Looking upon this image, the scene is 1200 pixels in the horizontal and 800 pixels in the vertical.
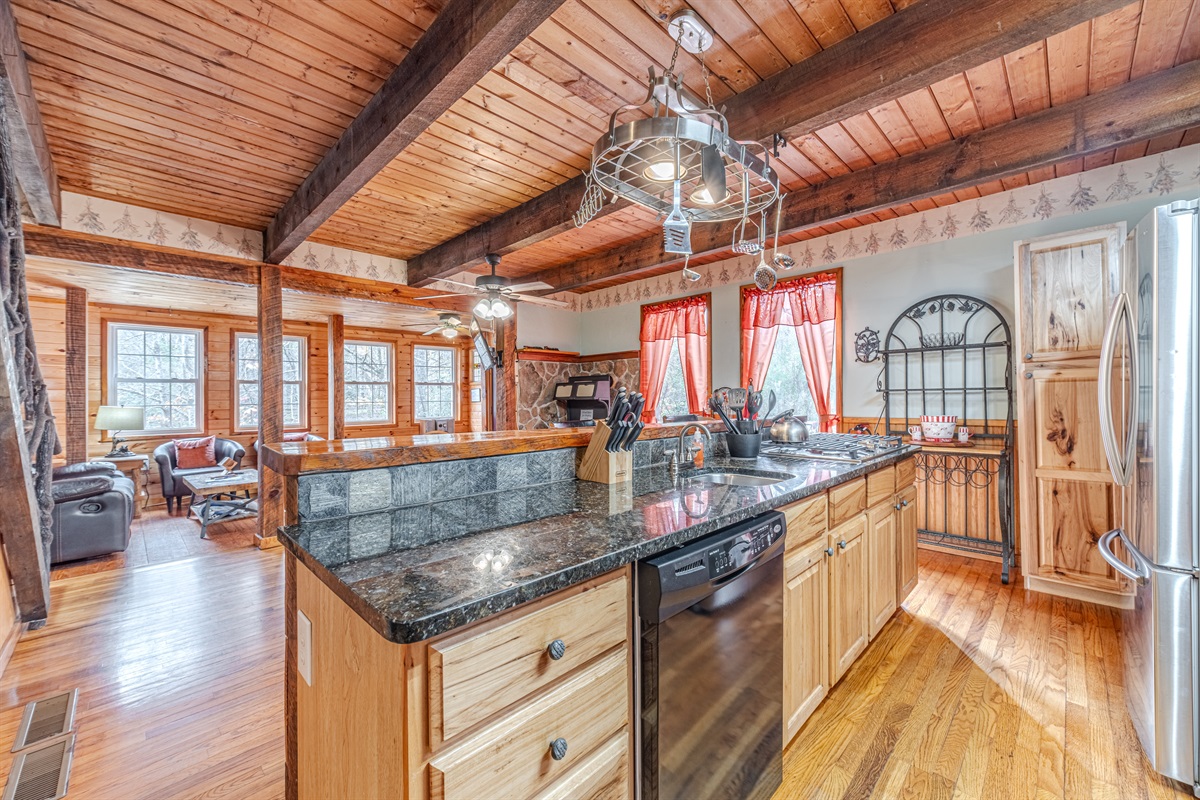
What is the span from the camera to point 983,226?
3.54 metres

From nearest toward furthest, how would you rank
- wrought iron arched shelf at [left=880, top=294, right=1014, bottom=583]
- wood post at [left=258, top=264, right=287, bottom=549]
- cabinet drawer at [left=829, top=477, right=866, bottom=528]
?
1. cabinet drawer at [left=829, top=477, right=866, bottom=528]
2. wrought iron arched shelf at [left=880, top=294, right=1014, bottom=583]
3. wood post at [left=258, top=264, right=287, bottom=549]

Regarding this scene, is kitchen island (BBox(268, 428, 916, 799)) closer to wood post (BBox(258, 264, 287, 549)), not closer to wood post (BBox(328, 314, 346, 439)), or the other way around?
wood post (BBox(258, 264, 287, 549))

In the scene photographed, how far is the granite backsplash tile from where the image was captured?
1.31 meters

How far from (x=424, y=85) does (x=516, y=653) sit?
6.50 feet

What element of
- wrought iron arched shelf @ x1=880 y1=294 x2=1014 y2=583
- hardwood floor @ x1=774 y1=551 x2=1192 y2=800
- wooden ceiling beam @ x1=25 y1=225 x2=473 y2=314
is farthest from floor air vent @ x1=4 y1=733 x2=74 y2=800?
wrought iron arched shelf @ x1=880 y1=294 x2=1014 y2=583

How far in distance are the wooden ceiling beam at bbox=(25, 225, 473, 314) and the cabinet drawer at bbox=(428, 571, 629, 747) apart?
14.3 ft

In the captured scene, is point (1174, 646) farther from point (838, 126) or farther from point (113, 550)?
point (113, 550)

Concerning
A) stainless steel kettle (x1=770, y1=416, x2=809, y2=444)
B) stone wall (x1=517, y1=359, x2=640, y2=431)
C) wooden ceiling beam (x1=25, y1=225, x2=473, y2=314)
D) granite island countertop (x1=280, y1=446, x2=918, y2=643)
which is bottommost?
granite island countertop (x1=280, y1=446, x2=918, y2=643)

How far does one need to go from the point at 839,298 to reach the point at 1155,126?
213 centimetres

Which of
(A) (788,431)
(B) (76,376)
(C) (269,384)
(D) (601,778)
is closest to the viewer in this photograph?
(D) (601,778)

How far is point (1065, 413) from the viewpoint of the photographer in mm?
2875

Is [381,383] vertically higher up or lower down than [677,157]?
lower down

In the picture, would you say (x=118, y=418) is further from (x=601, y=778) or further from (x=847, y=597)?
(x=847, y=597)

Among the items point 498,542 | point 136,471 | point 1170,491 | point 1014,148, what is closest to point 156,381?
point 136,471
